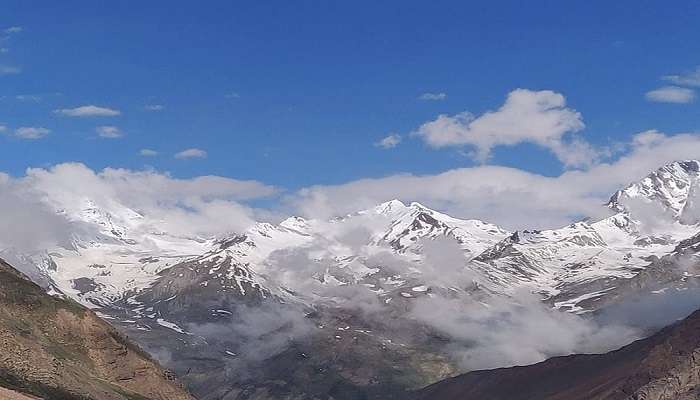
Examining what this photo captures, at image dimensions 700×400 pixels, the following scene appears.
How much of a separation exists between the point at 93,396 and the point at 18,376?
1817cm

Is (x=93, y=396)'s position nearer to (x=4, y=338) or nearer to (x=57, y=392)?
(x=57, y=392)

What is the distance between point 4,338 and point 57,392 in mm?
21694

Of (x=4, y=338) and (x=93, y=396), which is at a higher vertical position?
(x=4, y=338)

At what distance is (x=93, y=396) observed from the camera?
644 feet

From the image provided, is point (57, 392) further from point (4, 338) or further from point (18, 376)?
point (4, 338)

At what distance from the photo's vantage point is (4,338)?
198000 mm

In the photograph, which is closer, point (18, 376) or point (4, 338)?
point (18, 376)

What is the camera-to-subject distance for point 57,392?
186250 mm

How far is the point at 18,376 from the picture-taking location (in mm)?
184500

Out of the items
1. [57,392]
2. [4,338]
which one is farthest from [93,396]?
[4,338]

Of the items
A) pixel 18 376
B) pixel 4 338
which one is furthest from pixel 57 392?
pixel 4 338

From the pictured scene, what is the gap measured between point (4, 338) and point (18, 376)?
55.0 feet
